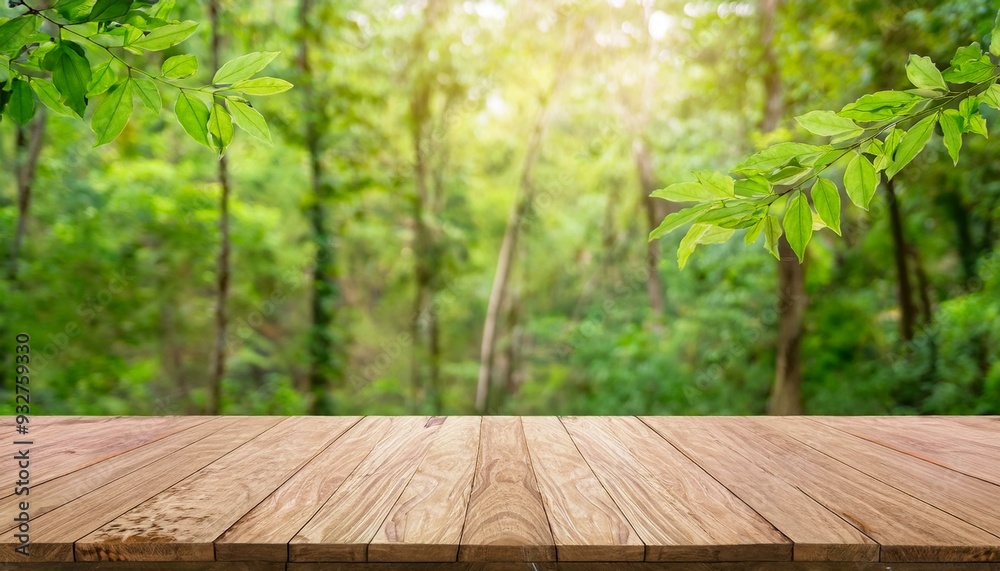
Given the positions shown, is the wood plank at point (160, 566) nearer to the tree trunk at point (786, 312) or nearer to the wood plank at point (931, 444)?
the wood plank at point (931, 444)

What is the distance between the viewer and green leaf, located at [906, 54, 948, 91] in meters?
0.53

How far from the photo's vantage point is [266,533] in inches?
25.3

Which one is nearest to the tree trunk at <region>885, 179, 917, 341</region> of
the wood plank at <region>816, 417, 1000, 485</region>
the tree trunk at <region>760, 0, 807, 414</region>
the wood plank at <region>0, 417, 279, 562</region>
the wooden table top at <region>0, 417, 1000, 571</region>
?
the tree trunk at <region>760, 0, 807, 414</region>

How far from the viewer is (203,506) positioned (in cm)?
73

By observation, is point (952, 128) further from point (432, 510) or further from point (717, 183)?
point (432, 510)

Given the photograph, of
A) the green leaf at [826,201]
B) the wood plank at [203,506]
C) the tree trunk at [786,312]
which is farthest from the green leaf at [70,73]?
the tree trunk at [786,312]

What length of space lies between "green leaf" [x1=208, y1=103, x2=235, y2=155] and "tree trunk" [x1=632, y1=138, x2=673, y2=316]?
5.86m

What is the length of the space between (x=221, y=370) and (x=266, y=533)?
148 inches

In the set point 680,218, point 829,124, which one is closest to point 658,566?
point 680,218

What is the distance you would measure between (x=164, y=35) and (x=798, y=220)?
1.83 ft

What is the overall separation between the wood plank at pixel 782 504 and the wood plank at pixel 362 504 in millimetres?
434

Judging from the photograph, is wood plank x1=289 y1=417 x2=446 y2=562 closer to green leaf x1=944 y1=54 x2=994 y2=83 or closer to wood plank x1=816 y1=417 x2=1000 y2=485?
green leaf x1=944 y1=54 x2=994 y2=83

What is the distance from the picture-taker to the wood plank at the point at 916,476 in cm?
74

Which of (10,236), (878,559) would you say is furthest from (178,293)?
(878,559)
